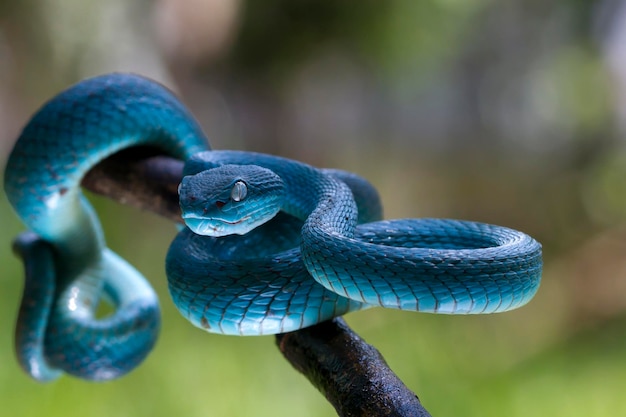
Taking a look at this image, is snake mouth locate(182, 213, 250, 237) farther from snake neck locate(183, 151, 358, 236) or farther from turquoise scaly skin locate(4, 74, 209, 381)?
turquoise scaly skin locate(4, 74, 209, 381)

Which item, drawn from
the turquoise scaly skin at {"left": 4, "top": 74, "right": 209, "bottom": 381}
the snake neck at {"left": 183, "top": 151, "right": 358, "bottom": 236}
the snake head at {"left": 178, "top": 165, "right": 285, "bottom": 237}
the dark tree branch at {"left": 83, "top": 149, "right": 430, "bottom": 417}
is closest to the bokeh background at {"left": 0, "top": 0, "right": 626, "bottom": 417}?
the turquoise scaly skin at {"left": 4, "top": 74, "right": 209, "bottom": 381}

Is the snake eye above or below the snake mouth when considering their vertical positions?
above

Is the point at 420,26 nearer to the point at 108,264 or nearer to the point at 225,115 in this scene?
the point at 225,115

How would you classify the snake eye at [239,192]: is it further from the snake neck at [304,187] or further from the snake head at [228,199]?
the snake neck at [304,187]

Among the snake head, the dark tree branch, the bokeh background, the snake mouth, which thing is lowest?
the bokeh background

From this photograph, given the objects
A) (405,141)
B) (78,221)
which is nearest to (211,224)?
(78,221)

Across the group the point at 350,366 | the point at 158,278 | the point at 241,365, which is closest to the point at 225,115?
the point at 158,278
